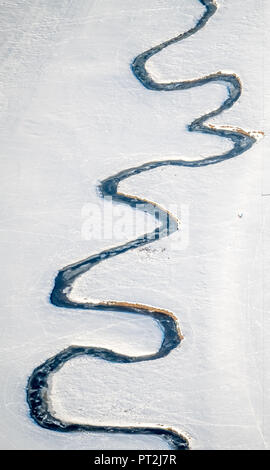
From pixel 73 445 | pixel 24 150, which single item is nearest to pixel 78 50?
pixel 24 150

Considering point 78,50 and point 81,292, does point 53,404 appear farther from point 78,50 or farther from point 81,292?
point 78,50

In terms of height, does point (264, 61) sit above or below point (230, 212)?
above

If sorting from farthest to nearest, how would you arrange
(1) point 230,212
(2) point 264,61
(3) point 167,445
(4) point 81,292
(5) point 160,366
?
(2) point 264,61, (1) point 230,212, (4) point 81,292, (5) point 160,366, (3) point 167,445
